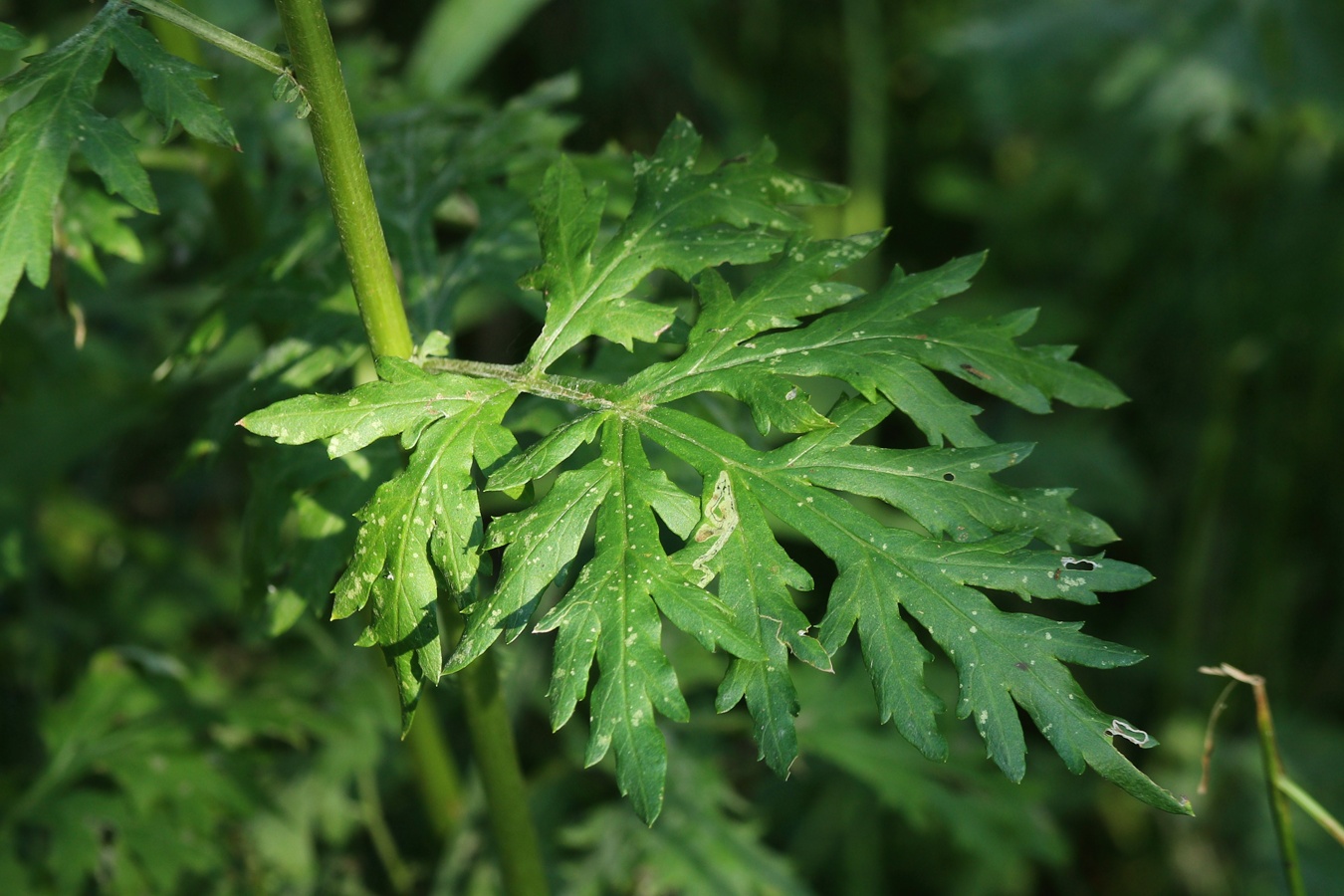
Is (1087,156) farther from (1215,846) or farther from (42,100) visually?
(42,100)

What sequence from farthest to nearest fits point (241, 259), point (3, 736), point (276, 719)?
point (3, 736), point (276, 719), point (241, 259)

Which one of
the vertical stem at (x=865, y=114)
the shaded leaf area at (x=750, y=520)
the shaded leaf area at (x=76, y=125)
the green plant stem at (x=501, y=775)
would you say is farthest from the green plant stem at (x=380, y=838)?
the vertical stem at (x=865, y=114)

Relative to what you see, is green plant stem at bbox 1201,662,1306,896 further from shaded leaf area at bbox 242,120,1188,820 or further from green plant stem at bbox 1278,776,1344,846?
shaded leaf area at bbox 242,120,1188,820

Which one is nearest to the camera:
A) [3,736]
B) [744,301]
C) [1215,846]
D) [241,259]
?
[744,301]

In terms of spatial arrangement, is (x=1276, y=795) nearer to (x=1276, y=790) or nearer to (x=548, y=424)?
(x=1276, y=790)

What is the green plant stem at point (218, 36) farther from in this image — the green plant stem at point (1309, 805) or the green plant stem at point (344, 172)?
the green plant stem at point (1309, 805)

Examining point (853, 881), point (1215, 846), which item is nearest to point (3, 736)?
point (853, 881)
